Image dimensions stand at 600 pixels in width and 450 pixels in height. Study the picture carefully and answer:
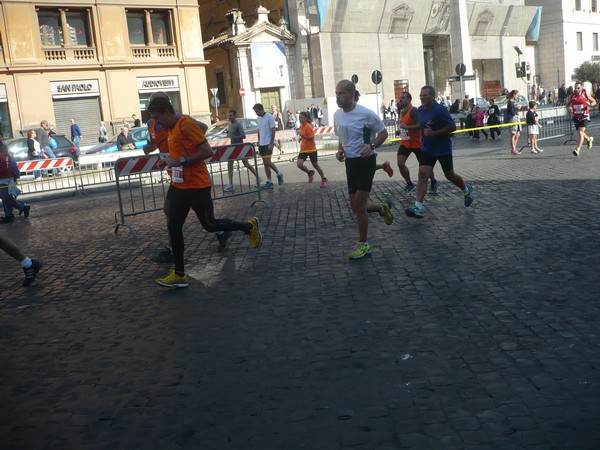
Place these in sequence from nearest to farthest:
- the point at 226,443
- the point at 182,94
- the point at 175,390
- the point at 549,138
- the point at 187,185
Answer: the point at 226,443 < the point at 175,390 < the point at 187,185 < the point at 549,138 < the point at 182,94

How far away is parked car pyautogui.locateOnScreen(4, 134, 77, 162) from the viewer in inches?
947

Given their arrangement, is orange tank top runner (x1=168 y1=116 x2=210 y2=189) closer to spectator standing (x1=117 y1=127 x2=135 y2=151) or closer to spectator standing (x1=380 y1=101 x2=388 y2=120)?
spectator standing (x1=117 y1=127 x2=135 y2=151)

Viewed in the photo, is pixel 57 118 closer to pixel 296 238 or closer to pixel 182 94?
pixel 182 94

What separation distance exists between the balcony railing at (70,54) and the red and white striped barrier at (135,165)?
26595mm

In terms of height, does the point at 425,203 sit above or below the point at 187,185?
below

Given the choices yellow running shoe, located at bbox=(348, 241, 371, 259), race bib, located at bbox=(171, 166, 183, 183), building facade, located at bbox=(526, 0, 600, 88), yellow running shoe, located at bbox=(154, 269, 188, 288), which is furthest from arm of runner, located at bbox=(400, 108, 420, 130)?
building facade, located at bbox=(526, 0, 600, 88)

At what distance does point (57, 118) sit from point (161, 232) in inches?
1072

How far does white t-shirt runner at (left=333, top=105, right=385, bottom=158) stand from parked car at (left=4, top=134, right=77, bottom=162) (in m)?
17.9

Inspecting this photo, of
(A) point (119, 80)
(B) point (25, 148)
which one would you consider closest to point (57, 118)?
(A) point (119, 80)

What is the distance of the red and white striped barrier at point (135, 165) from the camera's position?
1123cm

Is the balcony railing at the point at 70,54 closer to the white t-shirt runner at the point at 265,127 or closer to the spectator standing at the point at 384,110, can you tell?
the spectator standing at the point at 384,110

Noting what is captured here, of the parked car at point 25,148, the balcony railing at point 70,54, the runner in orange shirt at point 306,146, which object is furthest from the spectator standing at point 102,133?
the runner in orange shirt at point 306,146

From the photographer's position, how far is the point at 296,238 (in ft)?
31.2

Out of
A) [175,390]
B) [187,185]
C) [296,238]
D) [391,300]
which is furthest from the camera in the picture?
[296,238]
